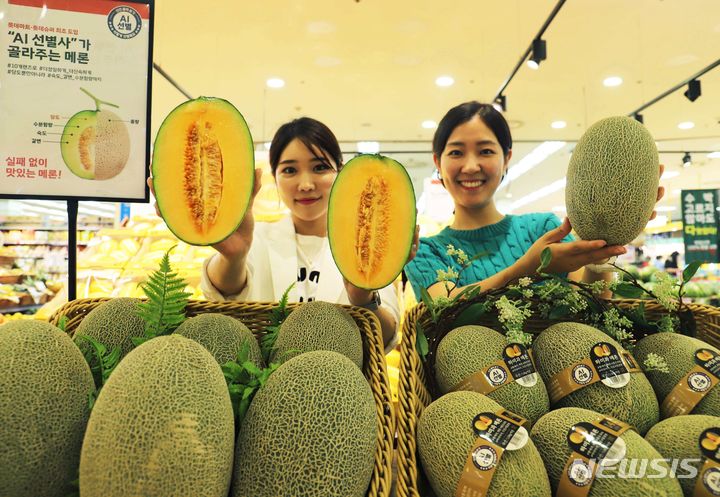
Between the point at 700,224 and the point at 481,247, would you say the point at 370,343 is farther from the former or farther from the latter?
the point at 700,224

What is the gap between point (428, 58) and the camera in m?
4.75

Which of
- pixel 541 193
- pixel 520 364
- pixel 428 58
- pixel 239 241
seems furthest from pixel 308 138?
pixel 541 193

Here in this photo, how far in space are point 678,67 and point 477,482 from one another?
604cm

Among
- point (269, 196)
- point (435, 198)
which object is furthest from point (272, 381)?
point (435, 198)

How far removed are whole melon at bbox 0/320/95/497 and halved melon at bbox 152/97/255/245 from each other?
31 cm

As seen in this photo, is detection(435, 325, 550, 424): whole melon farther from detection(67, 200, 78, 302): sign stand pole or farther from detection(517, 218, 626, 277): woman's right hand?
detection(67, 200, 78, 302): sign stand pole

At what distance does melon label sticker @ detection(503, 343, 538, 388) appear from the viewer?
0.75 metres

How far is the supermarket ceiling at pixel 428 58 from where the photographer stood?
3891mm

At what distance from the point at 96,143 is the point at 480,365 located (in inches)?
39.2

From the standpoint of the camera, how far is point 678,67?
197 inches

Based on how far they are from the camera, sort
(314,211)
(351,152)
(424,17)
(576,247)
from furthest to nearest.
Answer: (351,152)
(424,17)
(314,211)
(576,247)

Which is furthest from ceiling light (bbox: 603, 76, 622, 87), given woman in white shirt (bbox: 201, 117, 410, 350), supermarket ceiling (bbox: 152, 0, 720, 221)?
woman in white shirt (bbox: 201, 117, 410, 350)

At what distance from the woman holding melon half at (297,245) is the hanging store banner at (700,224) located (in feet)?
15.6

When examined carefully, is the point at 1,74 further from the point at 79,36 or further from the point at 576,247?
the point at 576,247
